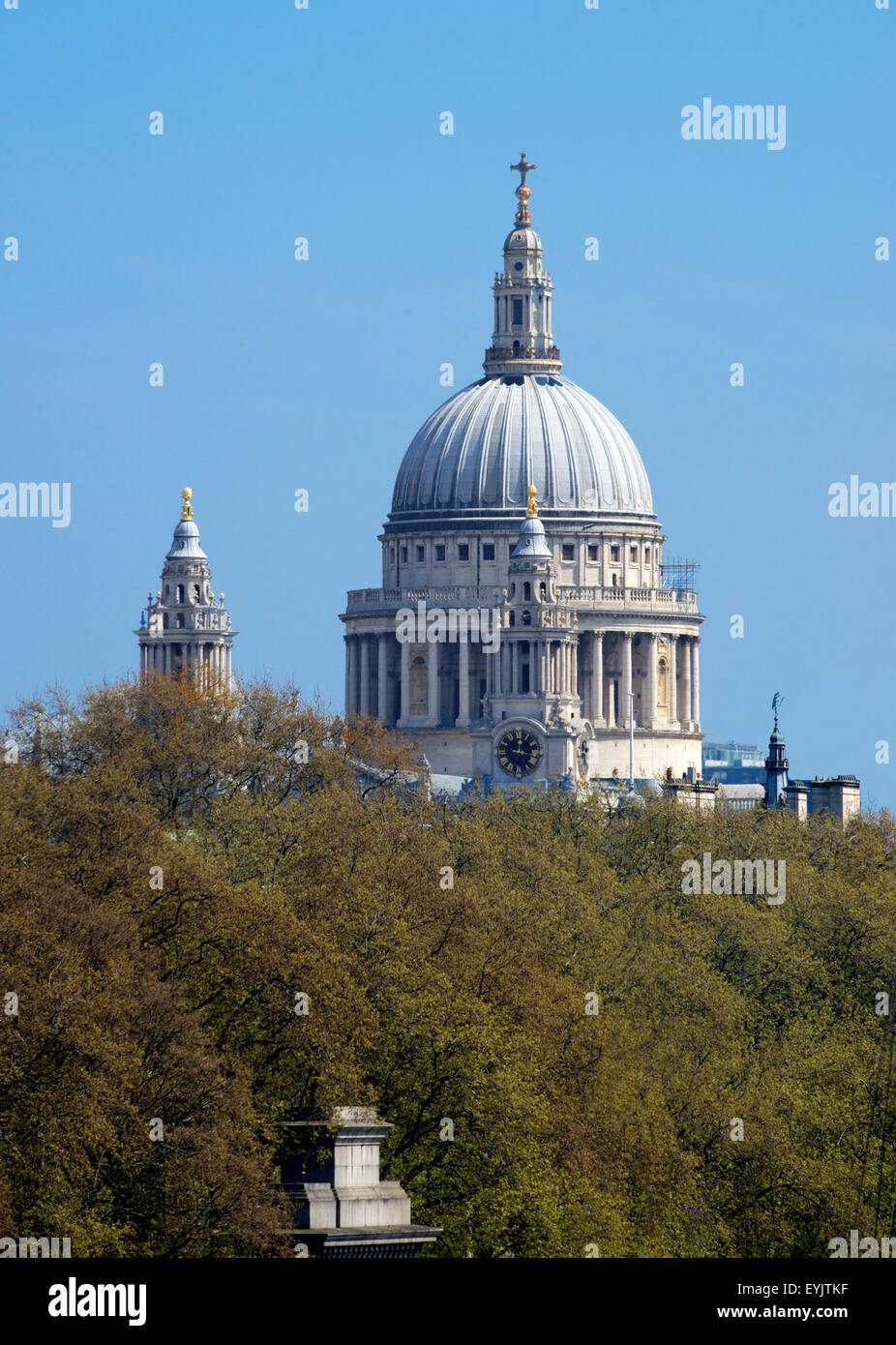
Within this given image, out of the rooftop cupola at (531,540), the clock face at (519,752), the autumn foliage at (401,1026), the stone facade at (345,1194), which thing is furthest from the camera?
the rooftop cupola at (531,540)

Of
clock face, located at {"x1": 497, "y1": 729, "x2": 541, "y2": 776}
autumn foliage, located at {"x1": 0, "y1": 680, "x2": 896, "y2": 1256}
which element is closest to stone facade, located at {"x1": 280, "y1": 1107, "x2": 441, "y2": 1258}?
autumn foliage, located at {"x1": 0, "y1": 680, "x2": 896, "y2": 1256}

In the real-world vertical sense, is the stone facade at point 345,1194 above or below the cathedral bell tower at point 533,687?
below

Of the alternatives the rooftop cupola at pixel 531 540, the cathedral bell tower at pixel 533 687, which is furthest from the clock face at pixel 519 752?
the rooftop cupola at pixel 531 540

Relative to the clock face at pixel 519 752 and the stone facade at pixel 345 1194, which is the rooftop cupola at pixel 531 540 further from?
the stone facade at pixel 345 1194

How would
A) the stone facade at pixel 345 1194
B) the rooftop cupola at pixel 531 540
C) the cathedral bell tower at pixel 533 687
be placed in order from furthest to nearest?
the rooftop cupola at pixel 531 540 < the cathedral bell tower at pixel 533 687 < the stone facade at pixel 345 1194

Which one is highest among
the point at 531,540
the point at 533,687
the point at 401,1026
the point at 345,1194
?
the point at 531,540

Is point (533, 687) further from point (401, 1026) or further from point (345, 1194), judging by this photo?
point (345, 1194)

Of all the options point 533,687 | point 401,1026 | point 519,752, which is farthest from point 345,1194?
point 533,687
